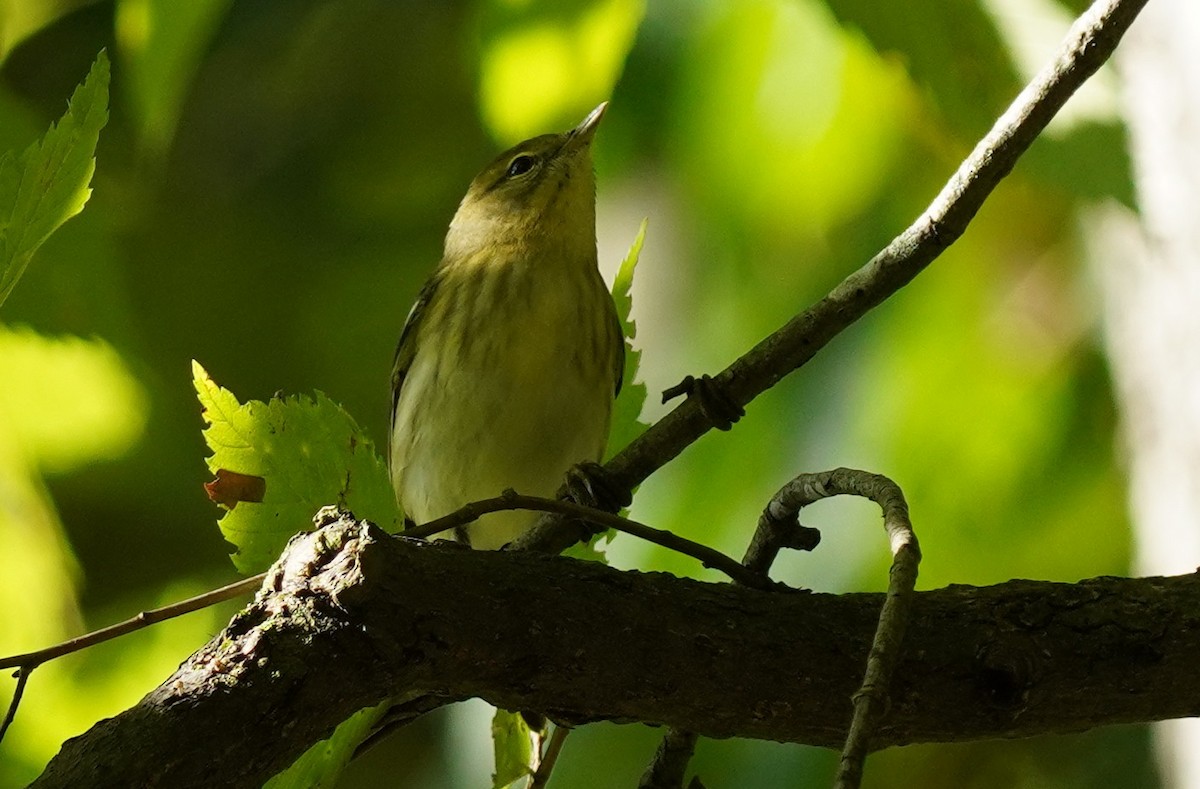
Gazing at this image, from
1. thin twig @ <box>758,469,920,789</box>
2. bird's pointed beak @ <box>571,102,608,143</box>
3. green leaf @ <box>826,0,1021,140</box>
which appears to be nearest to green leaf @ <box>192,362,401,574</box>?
thin twig @ <box>758,469,920,789</box>

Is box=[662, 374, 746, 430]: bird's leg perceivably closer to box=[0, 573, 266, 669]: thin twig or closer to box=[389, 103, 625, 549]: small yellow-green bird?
box=[0, 573, 266, 669]: thin twig

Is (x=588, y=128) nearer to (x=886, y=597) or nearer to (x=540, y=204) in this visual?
(x=540, y=204)

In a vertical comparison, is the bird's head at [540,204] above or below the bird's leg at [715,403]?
above

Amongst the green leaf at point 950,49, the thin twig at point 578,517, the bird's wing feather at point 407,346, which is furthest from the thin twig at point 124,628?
the bird's wing feather at point 407,346

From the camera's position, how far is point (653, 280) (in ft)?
12.5

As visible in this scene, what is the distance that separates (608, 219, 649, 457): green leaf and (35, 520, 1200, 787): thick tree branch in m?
0.43

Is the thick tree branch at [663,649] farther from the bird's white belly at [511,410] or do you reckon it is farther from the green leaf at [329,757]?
the bird's white belly at [511,410]

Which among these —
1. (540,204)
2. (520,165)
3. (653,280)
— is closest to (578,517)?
(540,204)

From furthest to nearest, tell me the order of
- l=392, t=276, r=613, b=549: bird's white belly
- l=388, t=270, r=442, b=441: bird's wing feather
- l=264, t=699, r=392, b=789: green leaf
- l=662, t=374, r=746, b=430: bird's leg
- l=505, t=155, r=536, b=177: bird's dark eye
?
l=505, t=155, r=536, b=177: bird's dark eye → l=388, t=270, r=442, b=441: bird's wing feather → l=392, t=276, r=613, b=549: bird's white belly → l=662, t=374, r=746, b=430: bird's leg → l=264, t=699, r=392, b=789: green leaf

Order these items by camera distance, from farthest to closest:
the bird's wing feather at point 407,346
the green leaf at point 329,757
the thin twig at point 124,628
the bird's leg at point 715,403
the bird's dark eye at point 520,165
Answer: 1. the bird's dark eye at point 520,165
2. the bird's wing feather at point 407,346
3. the bird's leg at point 715,403
4. the green leaf at point 329,757
5. the thin twig at point 124,628

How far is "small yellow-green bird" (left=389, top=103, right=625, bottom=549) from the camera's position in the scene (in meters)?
2.51

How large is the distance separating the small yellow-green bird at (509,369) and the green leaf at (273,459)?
1.16 m

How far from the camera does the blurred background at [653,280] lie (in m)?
1.95

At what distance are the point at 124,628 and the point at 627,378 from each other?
0.72 meters
